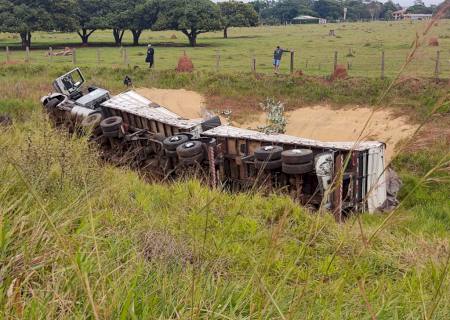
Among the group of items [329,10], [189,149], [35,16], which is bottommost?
[329,10]

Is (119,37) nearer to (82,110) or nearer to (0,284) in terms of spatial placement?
(82,110)

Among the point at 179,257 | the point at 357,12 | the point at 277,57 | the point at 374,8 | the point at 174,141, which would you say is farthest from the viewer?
the point at 357,12

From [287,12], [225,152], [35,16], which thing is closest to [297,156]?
[225,152]

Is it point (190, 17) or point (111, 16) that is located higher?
point (111, 16)

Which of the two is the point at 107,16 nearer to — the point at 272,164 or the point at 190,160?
the point at 190,160

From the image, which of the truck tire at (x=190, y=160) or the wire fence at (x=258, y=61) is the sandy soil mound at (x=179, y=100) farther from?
the truck tire at (x=190, y=160)

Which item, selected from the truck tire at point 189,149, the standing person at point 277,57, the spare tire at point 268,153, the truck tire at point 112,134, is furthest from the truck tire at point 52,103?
the standing person at point 277,57

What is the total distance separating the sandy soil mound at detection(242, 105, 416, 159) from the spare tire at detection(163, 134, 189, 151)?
7.16 m

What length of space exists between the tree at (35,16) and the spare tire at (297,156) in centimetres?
3725

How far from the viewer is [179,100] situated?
21875 mm

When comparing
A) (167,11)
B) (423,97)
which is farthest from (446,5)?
(167,11)

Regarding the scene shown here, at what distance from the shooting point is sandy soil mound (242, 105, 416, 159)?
675 inches

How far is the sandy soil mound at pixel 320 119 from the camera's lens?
1714 cm

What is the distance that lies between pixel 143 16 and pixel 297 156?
40347mm
